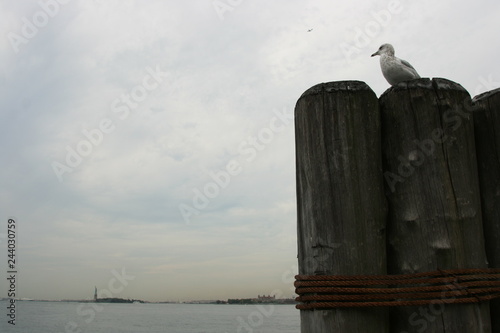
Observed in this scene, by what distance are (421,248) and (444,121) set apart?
0.77m

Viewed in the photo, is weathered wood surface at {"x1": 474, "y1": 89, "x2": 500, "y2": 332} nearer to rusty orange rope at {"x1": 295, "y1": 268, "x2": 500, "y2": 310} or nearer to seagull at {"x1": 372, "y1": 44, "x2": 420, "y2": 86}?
rusty orange rope at {"x1": 295, "y1": 268, "x2": 500, "y2": 310}

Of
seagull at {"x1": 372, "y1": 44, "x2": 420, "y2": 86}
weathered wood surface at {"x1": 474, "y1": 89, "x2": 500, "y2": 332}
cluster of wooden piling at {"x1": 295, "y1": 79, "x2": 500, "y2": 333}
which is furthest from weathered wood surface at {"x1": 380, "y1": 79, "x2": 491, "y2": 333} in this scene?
seagull at {"x1": 372, "y1": 44, "x2": 420, "y2": 86}

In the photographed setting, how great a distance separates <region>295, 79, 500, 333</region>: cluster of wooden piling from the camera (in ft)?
8.27

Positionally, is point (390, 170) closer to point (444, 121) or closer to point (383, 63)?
point (444, 121)

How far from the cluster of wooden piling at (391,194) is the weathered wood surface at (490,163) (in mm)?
30

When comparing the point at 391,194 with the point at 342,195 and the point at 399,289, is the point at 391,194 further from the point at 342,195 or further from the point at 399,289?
the point at 399,289

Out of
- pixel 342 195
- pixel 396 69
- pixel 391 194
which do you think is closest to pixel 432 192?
pixel 391 194

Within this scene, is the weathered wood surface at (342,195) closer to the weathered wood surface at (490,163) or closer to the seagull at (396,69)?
the weathered wood surface at (490,163)

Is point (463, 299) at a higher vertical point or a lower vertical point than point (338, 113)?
lower


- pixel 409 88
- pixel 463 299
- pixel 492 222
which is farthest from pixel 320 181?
pixel 492 222

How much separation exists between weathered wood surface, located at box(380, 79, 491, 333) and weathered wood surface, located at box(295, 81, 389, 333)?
10cm

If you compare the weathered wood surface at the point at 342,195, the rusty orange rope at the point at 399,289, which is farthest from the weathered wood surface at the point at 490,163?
the weathered wood surface at the point at 342,195

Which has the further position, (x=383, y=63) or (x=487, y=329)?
(x=383, y=63)

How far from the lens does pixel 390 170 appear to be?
8.91ft
